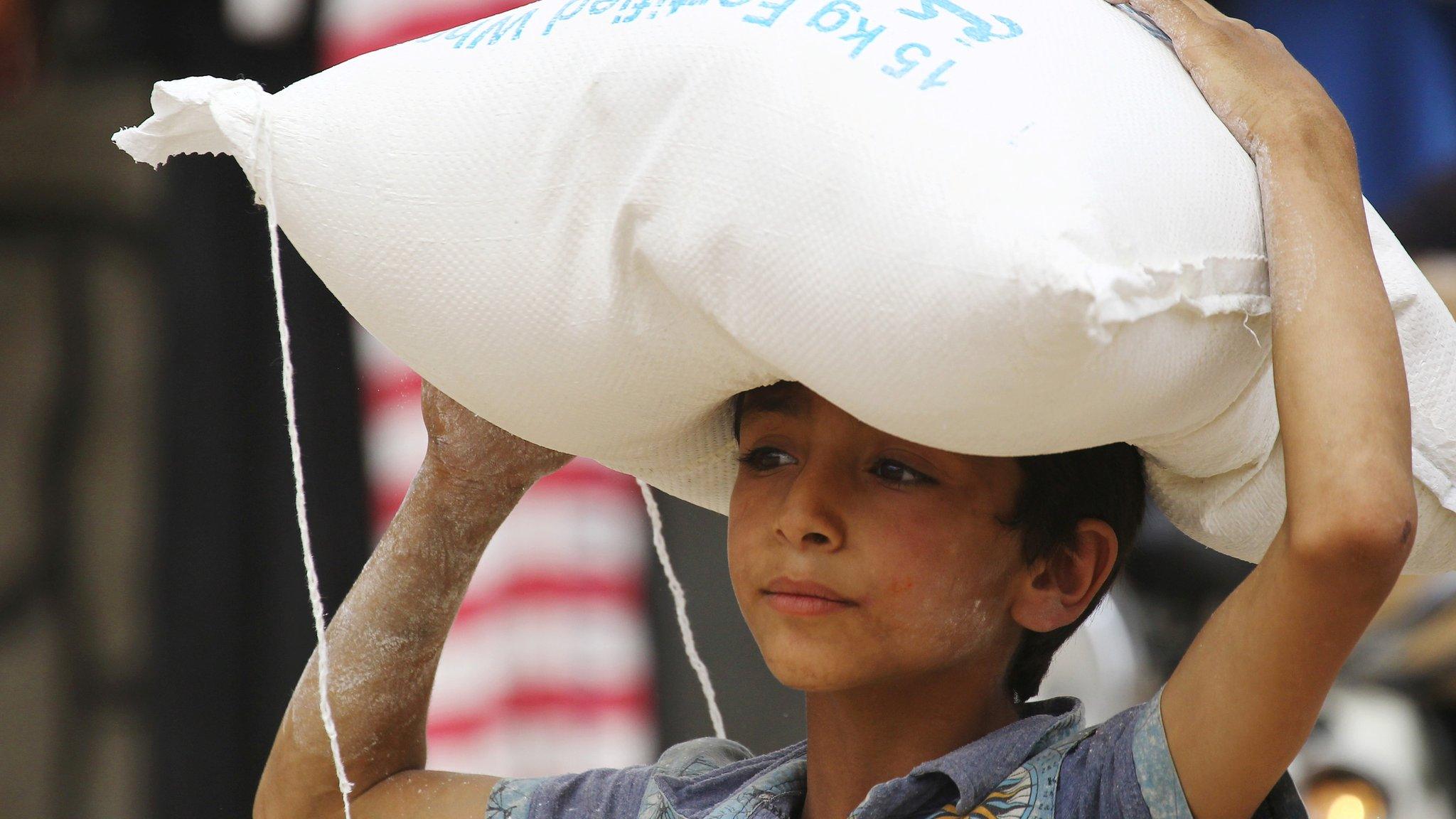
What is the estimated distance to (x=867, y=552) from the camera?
982 millimetres

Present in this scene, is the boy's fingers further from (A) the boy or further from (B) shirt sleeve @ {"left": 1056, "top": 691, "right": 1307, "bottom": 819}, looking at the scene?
(B) shirt sleeve @ {"left": 1056, "top": 691, "right": 1307, "bottom": 819}

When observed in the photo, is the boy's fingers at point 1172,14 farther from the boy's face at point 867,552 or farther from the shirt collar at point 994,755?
the shirt collar at point 994,755

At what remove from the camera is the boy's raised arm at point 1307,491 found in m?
0.81

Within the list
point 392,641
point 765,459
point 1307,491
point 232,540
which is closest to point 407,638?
point 392,641

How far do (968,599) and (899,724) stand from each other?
0.40ft

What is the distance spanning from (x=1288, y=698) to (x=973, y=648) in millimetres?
244

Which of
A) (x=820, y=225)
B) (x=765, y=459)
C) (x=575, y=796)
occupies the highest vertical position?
(x=820, y=225)

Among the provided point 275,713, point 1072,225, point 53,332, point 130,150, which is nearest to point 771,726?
point 275,713

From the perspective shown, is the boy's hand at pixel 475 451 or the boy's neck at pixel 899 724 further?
the boy's hand at pixel 475 451

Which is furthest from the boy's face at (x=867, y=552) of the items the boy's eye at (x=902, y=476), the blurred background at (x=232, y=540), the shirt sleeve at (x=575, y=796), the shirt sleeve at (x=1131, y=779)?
the blurred background at (x=232, y=540)

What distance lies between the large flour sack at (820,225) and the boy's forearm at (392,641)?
23 centimetres

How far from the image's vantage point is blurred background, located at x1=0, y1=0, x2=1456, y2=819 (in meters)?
2.29

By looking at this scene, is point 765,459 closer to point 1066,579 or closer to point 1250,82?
point 1066,579

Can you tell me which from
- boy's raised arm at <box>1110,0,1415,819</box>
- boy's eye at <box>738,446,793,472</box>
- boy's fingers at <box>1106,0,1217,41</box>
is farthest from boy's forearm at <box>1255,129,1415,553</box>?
boy's eye at <box>738,446,793,472</box>
